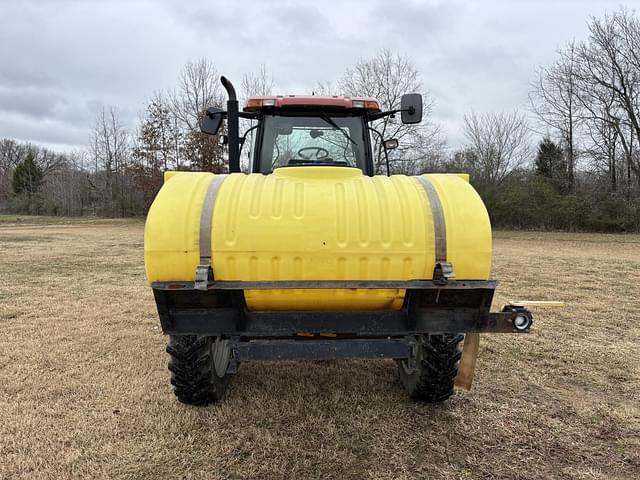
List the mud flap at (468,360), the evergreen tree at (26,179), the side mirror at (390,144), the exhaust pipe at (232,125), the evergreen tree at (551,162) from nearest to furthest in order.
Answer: the mud flap at (468,360) → the exhaust pipe at (232,125) → the side mirror at (390,144) → the evergreen tree at (551,162) → the evergreen tree at (26,179)

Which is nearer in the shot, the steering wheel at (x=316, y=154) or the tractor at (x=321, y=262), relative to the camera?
the tractor at (x=321, y=262)

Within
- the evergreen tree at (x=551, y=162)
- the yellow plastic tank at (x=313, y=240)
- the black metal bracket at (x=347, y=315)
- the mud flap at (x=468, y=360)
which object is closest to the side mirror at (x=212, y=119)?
the yellow plastic tank at (x=313, y=240)

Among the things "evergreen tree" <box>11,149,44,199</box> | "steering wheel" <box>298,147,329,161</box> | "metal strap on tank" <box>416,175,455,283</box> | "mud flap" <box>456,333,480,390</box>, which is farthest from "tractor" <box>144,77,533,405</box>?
"evergreen tree" <box>11,149,44,199</box>

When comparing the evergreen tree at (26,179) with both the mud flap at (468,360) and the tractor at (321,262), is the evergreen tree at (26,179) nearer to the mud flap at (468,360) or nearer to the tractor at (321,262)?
the tractor at (321,262)

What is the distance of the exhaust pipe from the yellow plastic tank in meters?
1.12

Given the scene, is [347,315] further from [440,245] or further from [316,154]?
[316,154]

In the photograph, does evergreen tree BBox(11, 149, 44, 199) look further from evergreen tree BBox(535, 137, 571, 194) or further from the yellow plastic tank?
the yellow plastic tank

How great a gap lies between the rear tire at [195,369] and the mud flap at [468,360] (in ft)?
5.01

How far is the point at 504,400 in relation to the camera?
3.35 metres

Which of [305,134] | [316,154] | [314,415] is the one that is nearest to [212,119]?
[305,134]

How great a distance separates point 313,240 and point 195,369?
1.19 meters

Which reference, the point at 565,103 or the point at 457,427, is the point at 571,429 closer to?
the point at 457,427

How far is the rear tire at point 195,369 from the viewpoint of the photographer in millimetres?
2703

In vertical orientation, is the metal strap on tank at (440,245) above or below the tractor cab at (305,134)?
below
